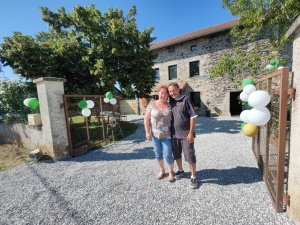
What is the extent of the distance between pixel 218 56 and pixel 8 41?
1236 cm

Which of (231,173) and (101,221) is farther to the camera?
(231,173)

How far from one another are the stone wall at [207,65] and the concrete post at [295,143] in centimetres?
947

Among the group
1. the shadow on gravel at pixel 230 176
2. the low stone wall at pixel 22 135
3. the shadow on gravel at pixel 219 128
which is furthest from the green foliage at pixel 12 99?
the shadow on gravel at pixel 219 128

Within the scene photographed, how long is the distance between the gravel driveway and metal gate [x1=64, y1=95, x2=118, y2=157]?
3.06 ft

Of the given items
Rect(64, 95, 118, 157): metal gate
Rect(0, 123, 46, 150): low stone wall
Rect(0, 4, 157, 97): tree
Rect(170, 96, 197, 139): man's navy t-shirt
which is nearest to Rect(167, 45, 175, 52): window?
Rect(0, 4, 157, 97): tree

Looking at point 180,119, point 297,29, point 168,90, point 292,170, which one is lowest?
point 292,170

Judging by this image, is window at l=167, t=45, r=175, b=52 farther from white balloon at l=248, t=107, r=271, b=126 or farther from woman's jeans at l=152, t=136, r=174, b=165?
white balloon at l=248, t=107, r=271, b=126

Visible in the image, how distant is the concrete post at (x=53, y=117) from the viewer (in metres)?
3.84

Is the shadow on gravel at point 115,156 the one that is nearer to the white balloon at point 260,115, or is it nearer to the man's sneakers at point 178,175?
the man's sneakers at point 178,175

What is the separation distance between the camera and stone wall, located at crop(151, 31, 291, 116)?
11.3 m

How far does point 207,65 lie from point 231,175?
10.8m

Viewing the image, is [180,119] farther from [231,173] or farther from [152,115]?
[231,173]

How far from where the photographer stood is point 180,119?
2451mm

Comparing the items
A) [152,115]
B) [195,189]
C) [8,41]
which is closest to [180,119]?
[152,115]
